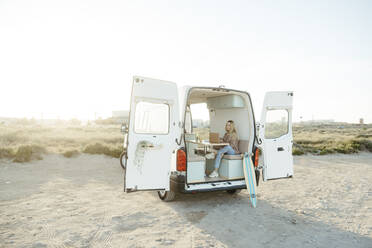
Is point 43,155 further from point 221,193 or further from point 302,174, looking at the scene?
point 302,174

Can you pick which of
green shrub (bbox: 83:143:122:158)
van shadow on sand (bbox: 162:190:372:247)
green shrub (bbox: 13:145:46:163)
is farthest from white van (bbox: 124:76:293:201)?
green shrub (bbox: 13:145:46:163)

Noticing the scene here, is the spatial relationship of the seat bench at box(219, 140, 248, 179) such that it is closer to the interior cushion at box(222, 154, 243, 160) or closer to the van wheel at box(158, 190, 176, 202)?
the interior cushion at box(222, 154, 243, 160)

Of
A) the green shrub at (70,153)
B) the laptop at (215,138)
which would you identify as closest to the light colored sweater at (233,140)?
the laptop at (215,138)

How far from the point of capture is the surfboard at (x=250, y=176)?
18.2ft

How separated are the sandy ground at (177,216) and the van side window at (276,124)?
5.15 feet

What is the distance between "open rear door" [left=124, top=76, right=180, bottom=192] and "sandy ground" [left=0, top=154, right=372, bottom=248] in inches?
28.4

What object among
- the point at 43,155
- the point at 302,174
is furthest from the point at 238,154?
the point at 43,155

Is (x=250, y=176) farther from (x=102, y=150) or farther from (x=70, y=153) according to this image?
(x=70, y=153)

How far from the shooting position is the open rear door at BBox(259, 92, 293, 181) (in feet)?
19.2

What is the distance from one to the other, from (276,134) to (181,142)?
241 cm

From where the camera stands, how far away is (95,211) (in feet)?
→ 16.3

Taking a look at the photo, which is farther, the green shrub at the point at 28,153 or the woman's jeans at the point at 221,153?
the green shrub at the point at 28,153

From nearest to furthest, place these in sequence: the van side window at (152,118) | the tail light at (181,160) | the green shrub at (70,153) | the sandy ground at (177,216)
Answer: the sandy ground at (177,216), the tail light at (181,160), the van side window at (152,118), the green shrub at (70,153)

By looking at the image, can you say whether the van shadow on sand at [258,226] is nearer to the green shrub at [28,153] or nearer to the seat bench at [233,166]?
the seat bench at [233,166]
